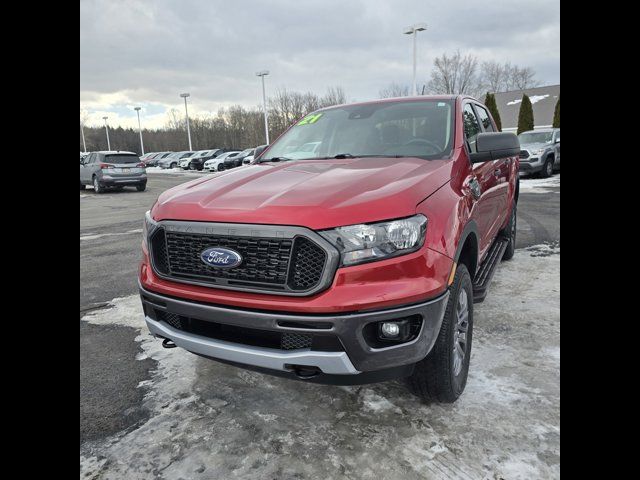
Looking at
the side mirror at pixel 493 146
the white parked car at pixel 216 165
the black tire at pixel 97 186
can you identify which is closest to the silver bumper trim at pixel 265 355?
the side mirror at pixel 493 146

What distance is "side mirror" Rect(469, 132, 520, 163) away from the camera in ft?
9.36

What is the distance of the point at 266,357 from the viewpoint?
6.74 ft

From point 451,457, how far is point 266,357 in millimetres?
1016

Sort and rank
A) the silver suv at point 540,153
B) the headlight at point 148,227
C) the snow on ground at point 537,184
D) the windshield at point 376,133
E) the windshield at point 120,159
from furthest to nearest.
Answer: the windshield at point 120,159 < the silver suv at point 540,153 < the snow on ground at point 537,184 < the windshield at point 376,133 < the headlight at point 148,227

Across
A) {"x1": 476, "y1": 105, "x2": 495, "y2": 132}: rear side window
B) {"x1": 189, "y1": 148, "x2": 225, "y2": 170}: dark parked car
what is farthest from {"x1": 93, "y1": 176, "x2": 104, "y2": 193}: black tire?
{"x1": 189, "y1": 148, "x2": 225, "y2": 170}: dark parked car

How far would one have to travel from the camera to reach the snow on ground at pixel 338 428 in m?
2.12

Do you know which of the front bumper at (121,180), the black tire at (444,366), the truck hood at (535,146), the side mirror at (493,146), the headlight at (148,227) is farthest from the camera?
the front bumper at (121,180)

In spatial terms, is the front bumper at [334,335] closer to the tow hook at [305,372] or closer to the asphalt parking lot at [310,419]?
the tow hook at [305,372]

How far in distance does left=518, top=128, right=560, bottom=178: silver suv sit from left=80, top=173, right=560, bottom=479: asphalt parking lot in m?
13.5

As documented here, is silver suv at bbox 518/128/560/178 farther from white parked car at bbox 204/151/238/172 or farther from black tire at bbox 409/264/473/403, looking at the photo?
white parked car at bbox 204/151/238/172

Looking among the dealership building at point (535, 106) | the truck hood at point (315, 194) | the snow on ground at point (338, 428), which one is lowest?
the snow on ground at point (338, 428)

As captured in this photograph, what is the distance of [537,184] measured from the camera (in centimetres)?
1459
